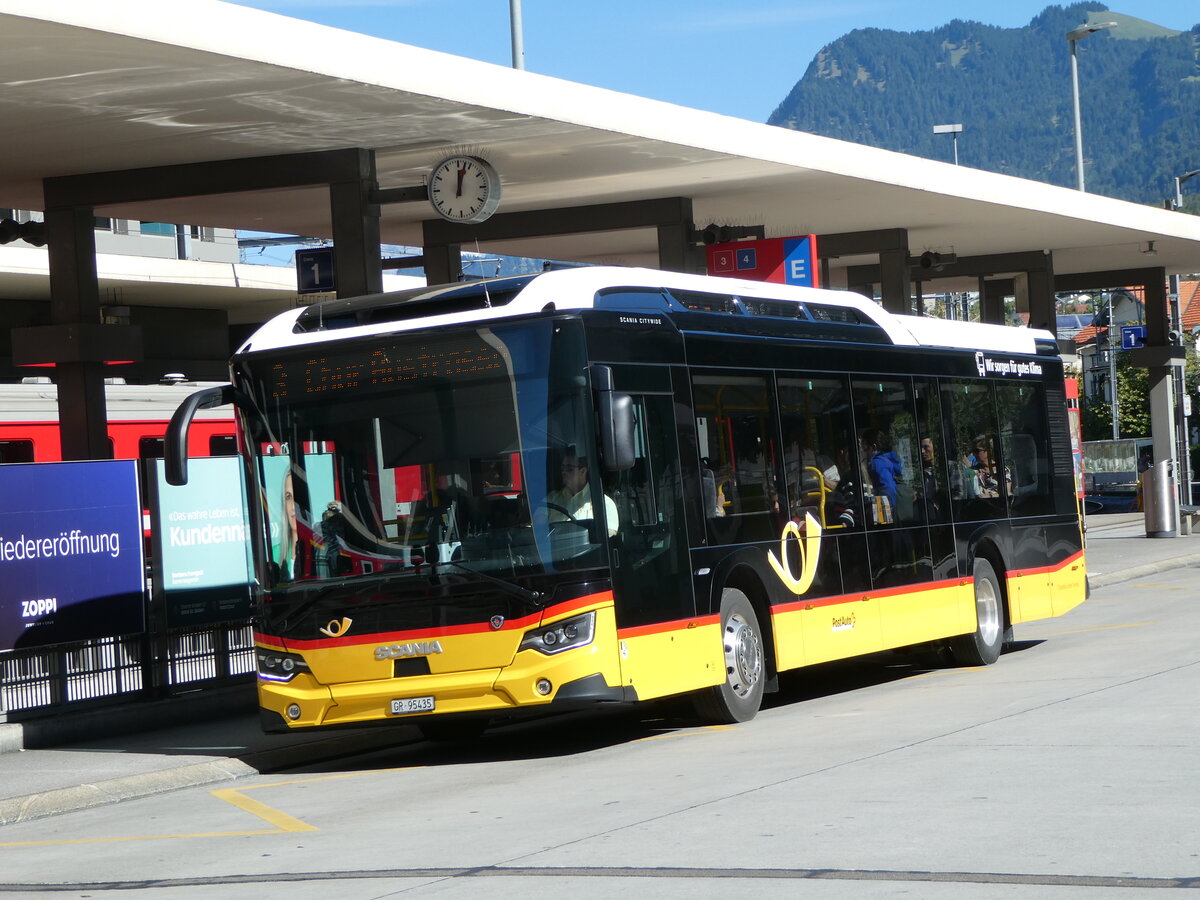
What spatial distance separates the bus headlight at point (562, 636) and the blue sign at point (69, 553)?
4.80 meters

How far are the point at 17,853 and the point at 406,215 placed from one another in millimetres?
17274

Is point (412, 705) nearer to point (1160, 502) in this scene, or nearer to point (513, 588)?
point (513, 588)

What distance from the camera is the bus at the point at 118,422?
1030 inches

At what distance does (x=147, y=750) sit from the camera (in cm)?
1287

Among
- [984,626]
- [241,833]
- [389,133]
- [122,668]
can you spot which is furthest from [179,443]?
[984,626]

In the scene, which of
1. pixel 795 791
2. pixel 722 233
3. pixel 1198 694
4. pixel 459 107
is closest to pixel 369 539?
pixel 795 791

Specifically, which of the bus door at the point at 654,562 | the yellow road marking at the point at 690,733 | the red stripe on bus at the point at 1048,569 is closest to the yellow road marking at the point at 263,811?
the bus door at the point at 654,562

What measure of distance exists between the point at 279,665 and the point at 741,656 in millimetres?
3271

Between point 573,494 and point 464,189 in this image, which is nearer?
point 573,494

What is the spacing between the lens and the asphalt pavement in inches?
438

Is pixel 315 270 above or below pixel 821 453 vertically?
above

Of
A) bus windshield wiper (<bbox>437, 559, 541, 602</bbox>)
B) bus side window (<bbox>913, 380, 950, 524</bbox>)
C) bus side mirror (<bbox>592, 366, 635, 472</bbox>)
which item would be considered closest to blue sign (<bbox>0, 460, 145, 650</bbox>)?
bus windshield wiper (<bbox>437, 559, 541, 602</bbox>)

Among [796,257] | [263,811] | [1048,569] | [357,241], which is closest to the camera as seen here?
[263,811]

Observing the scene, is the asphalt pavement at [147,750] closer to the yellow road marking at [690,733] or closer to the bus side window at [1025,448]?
the yellow road marking at [690,733]
